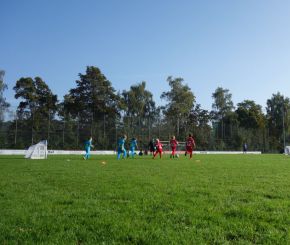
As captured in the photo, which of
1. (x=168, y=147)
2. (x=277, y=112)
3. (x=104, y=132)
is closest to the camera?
(x=104, y=132)

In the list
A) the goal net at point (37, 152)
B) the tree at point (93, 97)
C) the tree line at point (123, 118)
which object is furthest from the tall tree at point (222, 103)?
the goal net at point (37, 152)

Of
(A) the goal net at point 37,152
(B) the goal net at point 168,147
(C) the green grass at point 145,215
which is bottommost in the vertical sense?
(C) the green grass at point 145,215

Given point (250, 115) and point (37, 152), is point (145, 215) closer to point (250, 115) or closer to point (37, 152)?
point (37, 152)

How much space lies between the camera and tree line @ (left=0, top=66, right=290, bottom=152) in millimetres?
42688

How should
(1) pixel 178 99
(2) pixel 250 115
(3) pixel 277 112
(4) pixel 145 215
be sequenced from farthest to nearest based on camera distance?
1. (3) pixel 277 112
2. (2) pixel 250 115
3. (1) pixel 178 99
4. (4) pixel 145 215

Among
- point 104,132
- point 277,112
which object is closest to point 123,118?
point 104,132

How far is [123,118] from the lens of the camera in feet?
161

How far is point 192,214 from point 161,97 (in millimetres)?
82720

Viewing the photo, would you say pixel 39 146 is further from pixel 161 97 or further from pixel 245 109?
pixel 245 109

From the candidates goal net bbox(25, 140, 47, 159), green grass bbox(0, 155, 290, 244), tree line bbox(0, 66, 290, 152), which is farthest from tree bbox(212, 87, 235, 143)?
green grass bbox(0, 155, 290, 244)

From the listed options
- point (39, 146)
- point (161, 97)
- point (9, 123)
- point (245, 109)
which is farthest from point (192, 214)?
point (245, 109)

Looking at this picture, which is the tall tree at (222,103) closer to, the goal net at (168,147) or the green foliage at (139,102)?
the green foliage at (139,102)

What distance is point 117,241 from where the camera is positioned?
4.45 metres

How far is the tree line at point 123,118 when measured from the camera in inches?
1681
